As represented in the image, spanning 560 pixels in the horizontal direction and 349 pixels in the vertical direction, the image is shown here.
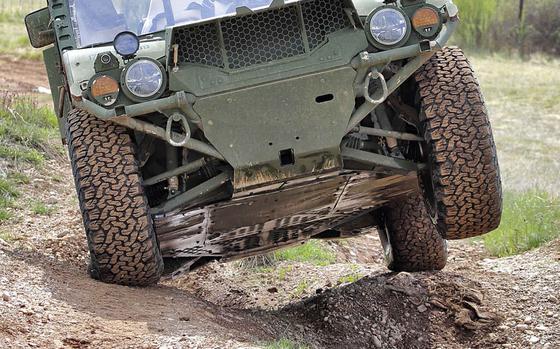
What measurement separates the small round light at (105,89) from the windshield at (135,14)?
2.36 feet

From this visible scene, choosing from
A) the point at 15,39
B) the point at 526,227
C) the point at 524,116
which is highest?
the point at 526,227

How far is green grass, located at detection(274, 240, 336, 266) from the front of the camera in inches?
370

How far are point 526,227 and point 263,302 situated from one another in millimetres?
2388

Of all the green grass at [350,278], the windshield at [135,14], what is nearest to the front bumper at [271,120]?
the windshield at [135,14]

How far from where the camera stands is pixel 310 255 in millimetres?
9594

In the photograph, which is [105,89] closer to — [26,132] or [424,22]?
[424,22]

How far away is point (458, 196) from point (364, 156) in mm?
531

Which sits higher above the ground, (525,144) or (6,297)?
(6,297)

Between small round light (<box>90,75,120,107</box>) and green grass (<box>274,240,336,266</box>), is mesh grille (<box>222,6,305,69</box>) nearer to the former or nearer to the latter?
small round light (<box>90,75,120,107</box>)

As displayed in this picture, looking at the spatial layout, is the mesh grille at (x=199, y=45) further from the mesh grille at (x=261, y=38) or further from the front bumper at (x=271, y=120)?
the front bumper at (x=271, y=120)

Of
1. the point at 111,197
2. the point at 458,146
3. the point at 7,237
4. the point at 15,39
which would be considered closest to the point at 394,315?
the point at 458,146

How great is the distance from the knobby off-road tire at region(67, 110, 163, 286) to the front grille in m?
0.59

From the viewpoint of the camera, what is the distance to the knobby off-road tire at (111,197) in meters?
6.04

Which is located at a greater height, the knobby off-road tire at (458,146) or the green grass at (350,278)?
the knobby off-road tire at (458,146)
